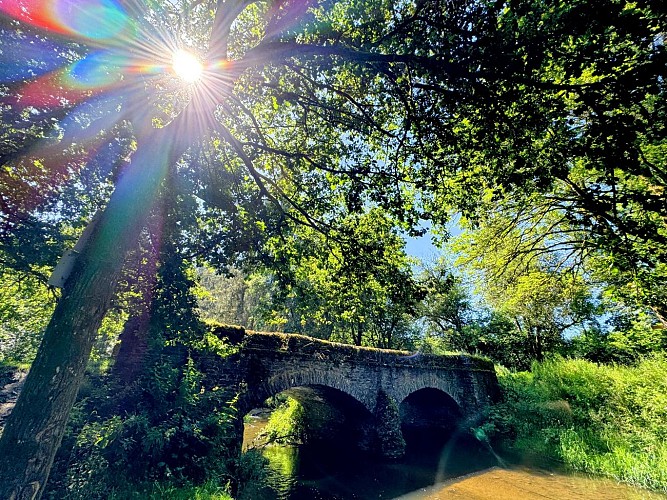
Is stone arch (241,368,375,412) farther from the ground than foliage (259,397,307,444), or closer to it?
farther from the ground

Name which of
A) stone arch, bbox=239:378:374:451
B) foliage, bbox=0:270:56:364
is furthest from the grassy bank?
foliage, bbox=0:270:56:364

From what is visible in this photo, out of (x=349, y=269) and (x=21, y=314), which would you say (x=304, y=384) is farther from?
(x=21, y=314)

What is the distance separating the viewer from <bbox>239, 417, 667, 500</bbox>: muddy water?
26.1ft

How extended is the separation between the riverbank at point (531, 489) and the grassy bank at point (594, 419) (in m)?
0.81

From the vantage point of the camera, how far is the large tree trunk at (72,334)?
2.85 m

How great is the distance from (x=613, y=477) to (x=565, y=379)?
5.84 meters

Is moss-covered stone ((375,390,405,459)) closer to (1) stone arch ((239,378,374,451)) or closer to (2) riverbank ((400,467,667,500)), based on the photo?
(1) stone arch ((239,378,374,451))

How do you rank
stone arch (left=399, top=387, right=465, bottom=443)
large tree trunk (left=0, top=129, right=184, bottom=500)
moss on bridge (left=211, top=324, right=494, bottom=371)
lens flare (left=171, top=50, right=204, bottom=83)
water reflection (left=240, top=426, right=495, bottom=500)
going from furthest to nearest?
1. stone arch (left=399, top=387, right=465, bottom=443)
2. water reflection (left=240, top=426, right=495, bottom=500)
3. moss on bridge (left=211, top=324, right=494, bottom=371)
4. lens flare (left=171, top=50, right=204, bottom=83)
5. large tree trunk (left=0, top=129, right=184, bottom=500)

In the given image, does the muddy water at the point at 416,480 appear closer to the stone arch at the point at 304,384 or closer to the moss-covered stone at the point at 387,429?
the moss-covered stone at the point at 387,429

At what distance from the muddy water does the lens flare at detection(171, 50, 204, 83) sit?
27.3 ft

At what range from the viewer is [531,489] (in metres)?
8.28

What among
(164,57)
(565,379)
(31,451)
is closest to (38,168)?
(164,57)

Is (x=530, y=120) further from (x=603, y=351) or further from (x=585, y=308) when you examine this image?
(x=603, y=351)

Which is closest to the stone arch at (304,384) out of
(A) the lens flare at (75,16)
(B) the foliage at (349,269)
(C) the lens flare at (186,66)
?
(B) the foliage at (349,269)
